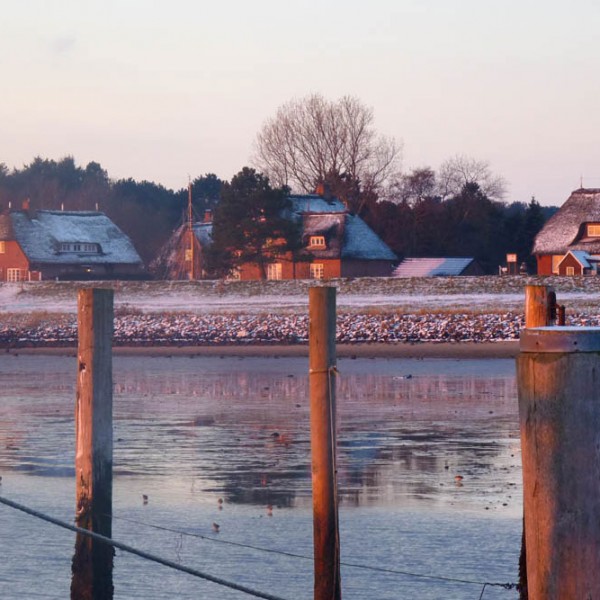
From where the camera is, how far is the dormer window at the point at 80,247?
104m

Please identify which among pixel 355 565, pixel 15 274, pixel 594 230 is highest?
pixel 594 230

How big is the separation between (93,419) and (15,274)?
309 feet

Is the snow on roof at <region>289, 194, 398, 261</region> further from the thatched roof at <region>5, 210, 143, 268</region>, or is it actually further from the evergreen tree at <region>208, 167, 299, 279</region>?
the thatched roof at <region>5, 210, 143, 268</region>

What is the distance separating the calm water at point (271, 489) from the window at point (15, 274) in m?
72.6

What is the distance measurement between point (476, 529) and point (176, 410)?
1335 cm

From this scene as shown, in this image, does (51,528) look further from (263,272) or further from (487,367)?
(263,272)

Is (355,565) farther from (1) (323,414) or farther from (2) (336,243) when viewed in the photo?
(2) (336,243)

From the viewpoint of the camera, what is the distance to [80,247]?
105 meters

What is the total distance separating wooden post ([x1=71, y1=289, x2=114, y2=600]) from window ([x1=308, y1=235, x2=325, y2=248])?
8306 centimetres

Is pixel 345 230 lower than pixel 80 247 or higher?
higher

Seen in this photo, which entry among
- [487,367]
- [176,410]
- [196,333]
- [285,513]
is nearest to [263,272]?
[196,333]

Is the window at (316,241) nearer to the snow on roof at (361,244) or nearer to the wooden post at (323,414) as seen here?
the snow on roof at (361,244)

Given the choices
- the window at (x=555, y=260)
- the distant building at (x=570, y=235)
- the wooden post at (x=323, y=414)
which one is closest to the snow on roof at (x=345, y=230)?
the distant building at (x=570, y=235)

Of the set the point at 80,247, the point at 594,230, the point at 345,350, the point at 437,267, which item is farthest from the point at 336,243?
the point at 345,350
